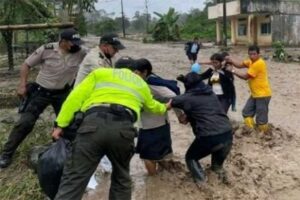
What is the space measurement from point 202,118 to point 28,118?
7.18ft

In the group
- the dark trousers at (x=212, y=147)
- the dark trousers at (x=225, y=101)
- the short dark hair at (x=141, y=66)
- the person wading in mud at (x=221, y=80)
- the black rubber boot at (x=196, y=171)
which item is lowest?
the black rubber boot at (x=196, y=171)

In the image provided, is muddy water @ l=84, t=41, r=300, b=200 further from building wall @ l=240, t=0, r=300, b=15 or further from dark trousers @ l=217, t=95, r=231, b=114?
building wall @ l=240, t=0, r=300, b=15

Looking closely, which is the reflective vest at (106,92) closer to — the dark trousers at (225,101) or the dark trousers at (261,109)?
the dark trousers at (225,101)

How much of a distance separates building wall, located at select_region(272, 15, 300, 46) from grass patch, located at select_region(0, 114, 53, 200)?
1249 inches

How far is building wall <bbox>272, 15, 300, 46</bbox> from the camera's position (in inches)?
1471

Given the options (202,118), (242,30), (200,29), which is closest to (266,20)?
(242,30)

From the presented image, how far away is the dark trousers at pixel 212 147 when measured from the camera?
18.7 feet

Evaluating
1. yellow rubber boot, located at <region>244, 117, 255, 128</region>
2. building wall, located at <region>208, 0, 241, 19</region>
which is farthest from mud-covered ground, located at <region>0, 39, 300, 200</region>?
building wall, located at <region>208, 0, 241, 19</region>

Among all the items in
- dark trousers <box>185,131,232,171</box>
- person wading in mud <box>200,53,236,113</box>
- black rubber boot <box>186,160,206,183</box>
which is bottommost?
black rubber boot <box>186,160,206,183</box>

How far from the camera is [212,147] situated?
5738 mm

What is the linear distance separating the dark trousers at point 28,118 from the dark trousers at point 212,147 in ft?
6.29

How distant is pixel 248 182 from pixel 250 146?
58.1 inches

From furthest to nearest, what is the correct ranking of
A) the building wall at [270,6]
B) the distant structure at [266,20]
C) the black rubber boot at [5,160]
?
the distant structure at [266,20], the building wall at [270,6], the black rubber boot at [5,160]

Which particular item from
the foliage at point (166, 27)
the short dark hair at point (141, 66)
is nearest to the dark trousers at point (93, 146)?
the short dark hair at point (141, 66)
